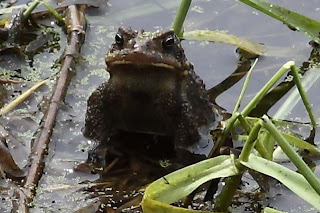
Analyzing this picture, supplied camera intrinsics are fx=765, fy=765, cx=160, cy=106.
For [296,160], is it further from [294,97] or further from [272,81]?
[294,97]

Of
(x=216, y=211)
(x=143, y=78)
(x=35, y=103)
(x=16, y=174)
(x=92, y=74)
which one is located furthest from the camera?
(x=92, y=74)

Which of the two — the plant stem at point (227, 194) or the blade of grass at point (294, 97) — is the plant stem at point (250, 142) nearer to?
the plant stem at point (227, 194)

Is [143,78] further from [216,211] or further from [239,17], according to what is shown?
[239,17]

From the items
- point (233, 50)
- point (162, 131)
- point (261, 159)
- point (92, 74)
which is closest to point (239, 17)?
point (233, 50)

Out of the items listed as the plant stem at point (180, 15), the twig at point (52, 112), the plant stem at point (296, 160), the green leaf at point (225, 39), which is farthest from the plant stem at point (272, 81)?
the green leaf at point (225, 39)

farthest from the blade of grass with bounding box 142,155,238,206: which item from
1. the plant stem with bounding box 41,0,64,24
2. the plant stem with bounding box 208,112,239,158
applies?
the plant stem with bounding box 41,0,64,24

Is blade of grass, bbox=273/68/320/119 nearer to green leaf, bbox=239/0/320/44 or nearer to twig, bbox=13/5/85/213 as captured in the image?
green leaf, bbox=239/0/320/44
